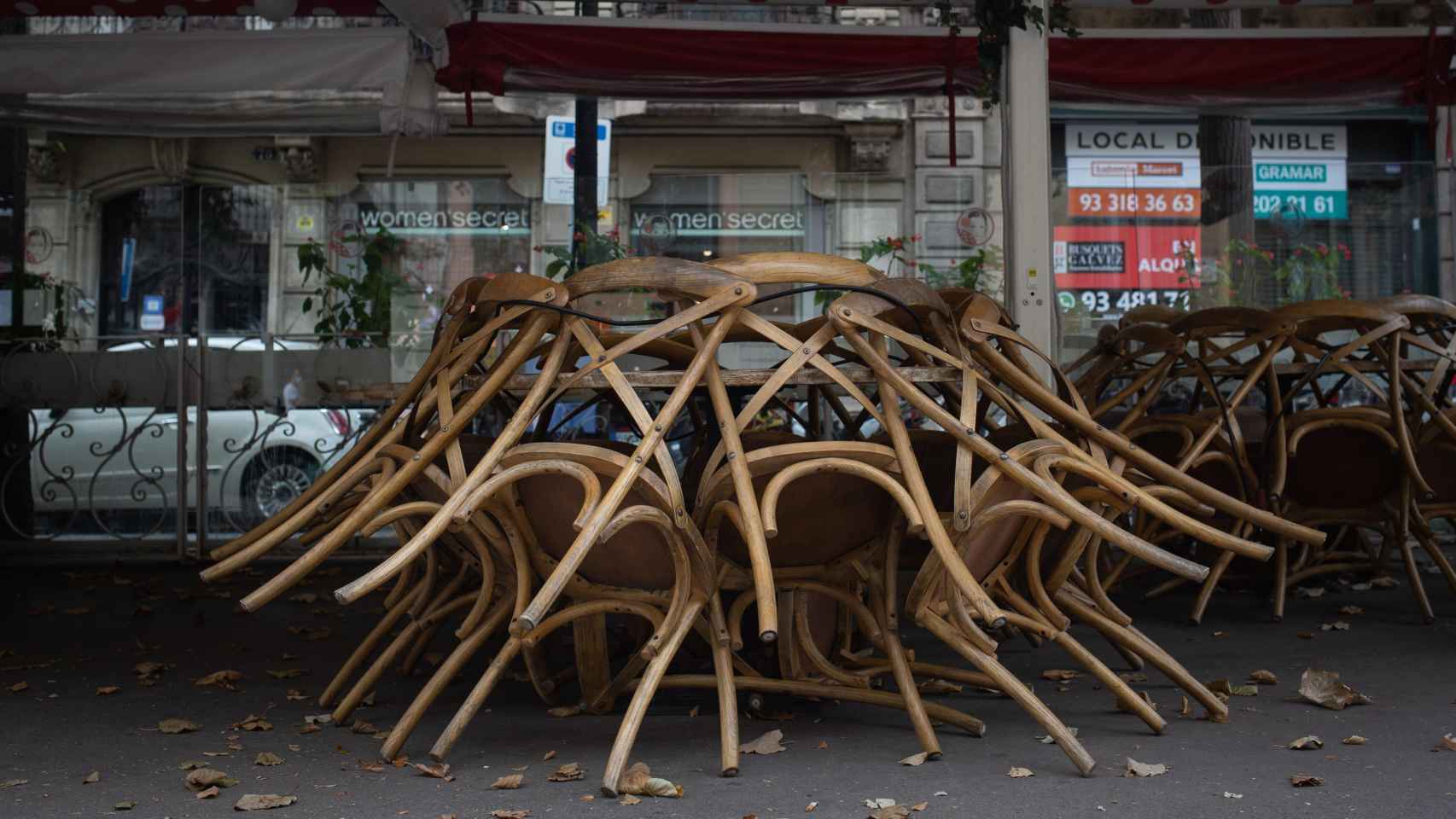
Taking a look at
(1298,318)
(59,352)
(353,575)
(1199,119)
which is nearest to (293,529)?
(1298,318)

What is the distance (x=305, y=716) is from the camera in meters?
3.75

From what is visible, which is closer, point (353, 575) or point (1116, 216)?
point (353, 575)

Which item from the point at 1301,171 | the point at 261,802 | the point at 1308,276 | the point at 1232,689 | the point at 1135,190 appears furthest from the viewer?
the point at 1301,171

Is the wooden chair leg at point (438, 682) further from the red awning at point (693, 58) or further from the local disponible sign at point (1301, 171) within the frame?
the local disponible sign at point (1301, 171)

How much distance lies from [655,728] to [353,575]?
13.0ft

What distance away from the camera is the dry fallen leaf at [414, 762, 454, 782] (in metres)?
3.03

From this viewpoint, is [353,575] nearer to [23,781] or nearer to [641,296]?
[641,296]

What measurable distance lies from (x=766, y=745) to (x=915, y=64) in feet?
15.7

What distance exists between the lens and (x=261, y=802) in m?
2.83

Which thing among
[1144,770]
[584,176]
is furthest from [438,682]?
[584,176]

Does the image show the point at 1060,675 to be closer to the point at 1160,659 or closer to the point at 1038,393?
the point at 1160,659

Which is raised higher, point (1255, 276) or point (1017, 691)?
point (1255, 276)

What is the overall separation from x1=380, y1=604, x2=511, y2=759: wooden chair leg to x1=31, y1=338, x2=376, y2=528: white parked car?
4.64 meters

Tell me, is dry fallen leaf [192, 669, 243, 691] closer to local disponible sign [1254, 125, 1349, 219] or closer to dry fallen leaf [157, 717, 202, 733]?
dry fallen leaf [157, 717, 202, 733]
